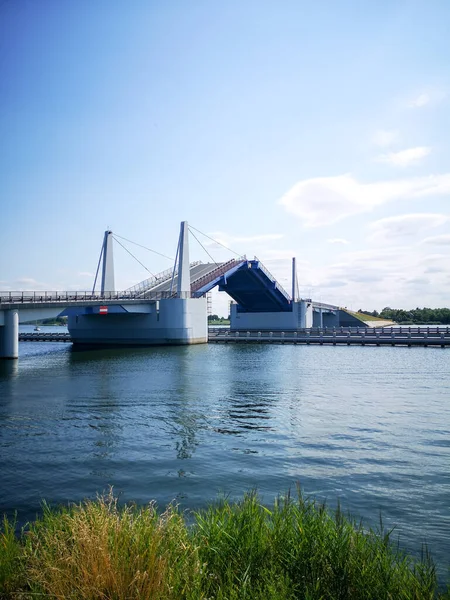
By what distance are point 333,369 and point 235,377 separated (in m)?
9.69

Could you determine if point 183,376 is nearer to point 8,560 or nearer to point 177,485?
point 177,485

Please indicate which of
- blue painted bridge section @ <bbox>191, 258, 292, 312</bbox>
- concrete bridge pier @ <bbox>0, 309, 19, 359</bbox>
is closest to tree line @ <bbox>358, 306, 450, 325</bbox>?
blue painted bridge section @ <bbox>191, 258, 292, 312</bbox>

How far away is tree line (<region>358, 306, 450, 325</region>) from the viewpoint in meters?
160

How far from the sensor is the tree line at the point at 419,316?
15962 cm

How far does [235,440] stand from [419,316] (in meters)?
164

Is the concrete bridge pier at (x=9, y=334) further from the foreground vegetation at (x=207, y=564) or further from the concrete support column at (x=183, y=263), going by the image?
the foreground vegetation at (x=207, y=564)

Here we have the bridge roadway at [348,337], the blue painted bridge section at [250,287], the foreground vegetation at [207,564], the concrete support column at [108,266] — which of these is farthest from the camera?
the blue painted bridge section at [250,287]

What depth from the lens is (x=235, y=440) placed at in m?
16.5

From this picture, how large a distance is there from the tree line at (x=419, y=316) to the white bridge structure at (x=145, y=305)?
303 ft

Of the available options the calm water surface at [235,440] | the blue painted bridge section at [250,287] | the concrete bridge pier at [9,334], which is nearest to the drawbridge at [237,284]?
the blue painted bridge section at [250,287]

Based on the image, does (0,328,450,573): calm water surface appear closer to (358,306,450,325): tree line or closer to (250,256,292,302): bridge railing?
(250,256,292,302): bridge railing

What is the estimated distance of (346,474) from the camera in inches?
491

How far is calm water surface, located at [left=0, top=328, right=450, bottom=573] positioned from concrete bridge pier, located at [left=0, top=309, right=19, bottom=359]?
480 inches

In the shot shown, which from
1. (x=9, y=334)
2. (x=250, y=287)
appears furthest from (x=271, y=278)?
(x=9, y=334)
